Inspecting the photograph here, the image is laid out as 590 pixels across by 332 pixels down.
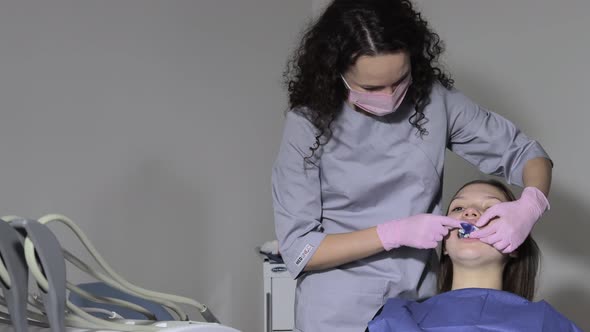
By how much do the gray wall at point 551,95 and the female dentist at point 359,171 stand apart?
1054mm

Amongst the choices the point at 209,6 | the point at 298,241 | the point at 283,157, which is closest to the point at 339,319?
the point at 298,241

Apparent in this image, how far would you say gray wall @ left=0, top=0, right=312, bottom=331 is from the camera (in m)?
2.52

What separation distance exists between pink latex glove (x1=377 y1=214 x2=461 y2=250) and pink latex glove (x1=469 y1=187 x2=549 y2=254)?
69 millimetres

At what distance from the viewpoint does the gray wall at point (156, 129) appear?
2.52m

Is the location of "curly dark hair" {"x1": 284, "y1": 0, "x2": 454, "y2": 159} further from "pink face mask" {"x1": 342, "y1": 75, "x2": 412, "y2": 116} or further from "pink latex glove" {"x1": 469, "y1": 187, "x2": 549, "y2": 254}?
"pink latex glove" {"x1": 469, "y1": 187, "x2": 549, "y2": 254}

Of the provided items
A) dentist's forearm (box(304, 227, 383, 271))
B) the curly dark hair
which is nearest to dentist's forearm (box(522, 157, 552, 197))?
the curly dark hair

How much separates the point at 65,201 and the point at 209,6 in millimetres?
1033

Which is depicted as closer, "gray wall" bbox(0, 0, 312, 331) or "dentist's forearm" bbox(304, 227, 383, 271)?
"dentist's forearm" bbox(304, 227, 383, 271)

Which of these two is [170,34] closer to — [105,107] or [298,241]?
[105,107]

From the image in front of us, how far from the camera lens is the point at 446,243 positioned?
63.4 inches

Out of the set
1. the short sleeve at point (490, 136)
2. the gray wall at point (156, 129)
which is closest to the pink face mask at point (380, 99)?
the short sleeve at point (490, 136)

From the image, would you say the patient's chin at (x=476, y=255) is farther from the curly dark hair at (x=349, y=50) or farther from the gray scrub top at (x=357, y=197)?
the curly dark hair at (x=349, y=50)

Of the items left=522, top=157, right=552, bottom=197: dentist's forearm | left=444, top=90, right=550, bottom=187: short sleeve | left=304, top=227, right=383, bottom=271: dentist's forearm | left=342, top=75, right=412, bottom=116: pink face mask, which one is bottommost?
left=304, top=227, right=383, bottom=271: dentist's forearm

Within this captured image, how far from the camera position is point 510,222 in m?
1.46
